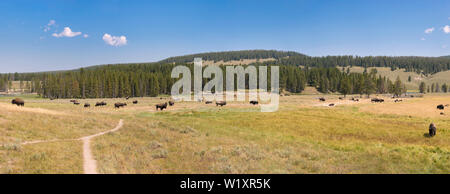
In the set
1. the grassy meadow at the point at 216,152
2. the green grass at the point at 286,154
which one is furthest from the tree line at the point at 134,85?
the green grass at the point at 286,154

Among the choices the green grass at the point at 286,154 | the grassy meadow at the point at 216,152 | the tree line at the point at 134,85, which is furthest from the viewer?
the tree line at the point at 134,85

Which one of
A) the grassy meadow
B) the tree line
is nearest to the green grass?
the grassy meadow

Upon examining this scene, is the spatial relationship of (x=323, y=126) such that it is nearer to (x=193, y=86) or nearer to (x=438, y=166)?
(x=438, y=166)

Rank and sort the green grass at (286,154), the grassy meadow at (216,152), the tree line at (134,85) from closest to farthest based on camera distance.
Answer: the grassy meadow at (216,152) < the green grass at (286,154) < the tree line at (134,85)

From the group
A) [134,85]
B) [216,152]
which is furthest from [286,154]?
[134,85]

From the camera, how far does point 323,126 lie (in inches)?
1044

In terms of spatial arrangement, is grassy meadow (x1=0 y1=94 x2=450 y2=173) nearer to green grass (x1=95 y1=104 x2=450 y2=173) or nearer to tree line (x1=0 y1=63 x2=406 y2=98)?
green grass (x1=95 y1=104 x2=450 y2=173)

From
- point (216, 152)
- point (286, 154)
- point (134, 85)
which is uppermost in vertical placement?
point (134, 85)

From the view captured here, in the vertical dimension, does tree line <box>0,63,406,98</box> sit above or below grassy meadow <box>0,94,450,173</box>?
above

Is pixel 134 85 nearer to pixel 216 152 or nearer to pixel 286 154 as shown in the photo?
pixel 216 152

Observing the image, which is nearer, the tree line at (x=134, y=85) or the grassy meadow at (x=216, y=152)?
the grassy meadow at (x=216, y=152)

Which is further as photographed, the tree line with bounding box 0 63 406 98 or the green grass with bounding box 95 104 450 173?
the tree line with bounding box 0 63 406 98

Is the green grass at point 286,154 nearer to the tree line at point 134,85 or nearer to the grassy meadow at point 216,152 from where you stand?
the grassy meadow at point 216,152

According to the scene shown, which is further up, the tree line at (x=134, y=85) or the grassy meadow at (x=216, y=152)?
the tree line at (x=134, y=85)
